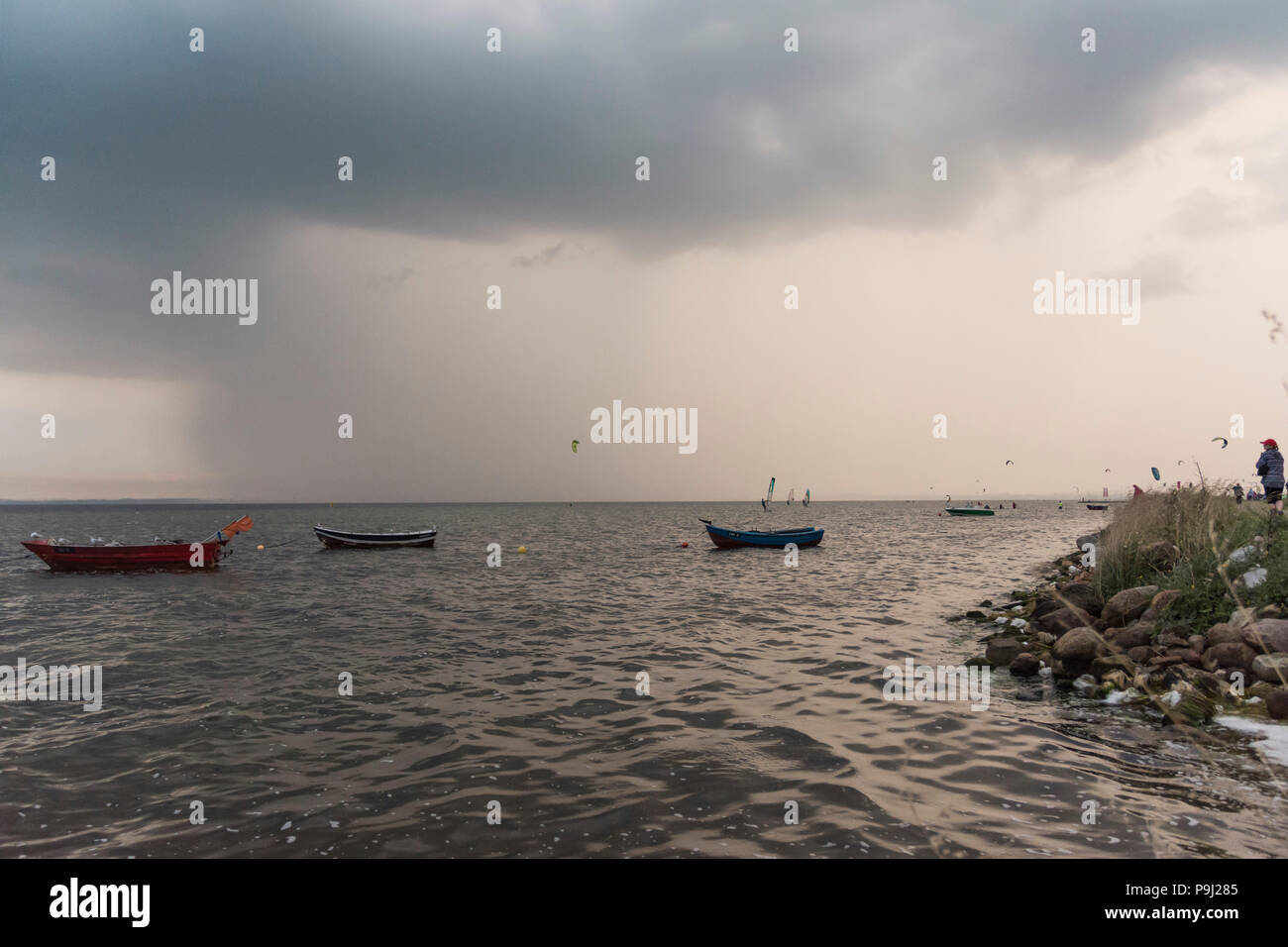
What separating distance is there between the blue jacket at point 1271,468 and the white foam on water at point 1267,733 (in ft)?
45.7

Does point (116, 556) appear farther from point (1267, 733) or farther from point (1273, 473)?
point (1273, 473)

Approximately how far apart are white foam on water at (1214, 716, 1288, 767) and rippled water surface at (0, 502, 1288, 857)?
24 centimetres

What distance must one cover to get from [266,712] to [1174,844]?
13.9 meters

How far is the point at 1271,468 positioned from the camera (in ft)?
65.7

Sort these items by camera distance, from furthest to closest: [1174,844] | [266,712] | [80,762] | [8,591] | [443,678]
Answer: [8,591], [443,678], [266,712], [80,762], [1174,844]

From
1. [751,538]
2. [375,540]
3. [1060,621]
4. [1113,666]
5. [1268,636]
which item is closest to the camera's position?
[1268,636]

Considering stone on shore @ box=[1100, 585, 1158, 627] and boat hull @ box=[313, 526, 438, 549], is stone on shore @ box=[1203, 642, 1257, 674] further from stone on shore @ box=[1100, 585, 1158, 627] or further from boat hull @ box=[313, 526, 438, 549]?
boat hull @ box=[313, 526, 438, 549]

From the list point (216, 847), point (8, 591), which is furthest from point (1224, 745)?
point (8, 591)

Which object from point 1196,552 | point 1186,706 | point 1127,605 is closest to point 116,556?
point 1127,605

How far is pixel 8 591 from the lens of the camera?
107 ft

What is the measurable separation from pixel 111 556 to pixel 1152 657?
164 ft
